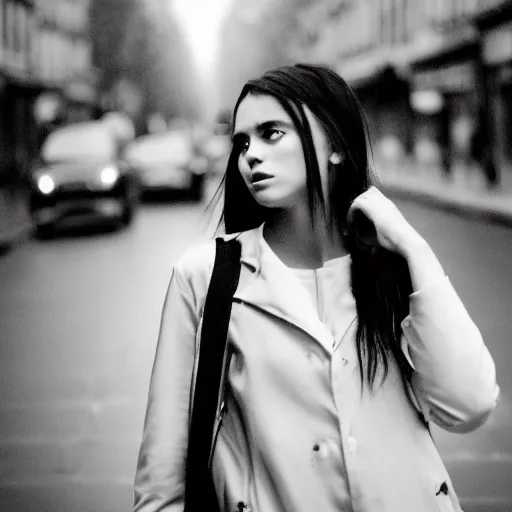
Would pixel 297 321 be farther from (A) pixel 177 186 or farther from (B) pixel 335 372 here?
(A) pixel 177 186

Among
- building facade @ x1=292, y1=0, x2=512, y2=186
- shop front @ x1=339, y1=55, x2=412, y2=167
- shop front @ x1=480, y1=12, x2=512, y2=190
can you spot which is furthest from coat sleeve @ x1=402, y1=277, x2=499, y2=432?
shop front @ x1=339, y1=55, x2=412, y2=167

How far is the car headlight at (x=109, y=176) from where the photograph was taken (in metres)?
17.6

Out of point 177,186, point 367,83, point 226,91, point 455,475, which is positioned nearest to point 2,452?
point 455,475

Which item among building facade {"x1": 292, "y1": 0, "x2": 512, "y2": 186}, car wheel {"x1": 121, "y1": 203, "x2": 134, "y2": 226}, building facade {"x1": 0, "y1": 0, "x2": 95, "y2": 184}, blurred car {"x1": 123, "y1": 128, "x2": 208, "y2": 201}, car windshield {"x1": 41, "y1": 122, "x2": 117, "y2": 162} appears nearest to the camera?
car windshield {"x1": 41, "y1": 122, "x2": 117, "y2": 162}

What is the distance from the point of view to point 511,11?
27.2m

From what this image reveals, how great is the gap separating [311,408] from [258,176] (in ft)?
1.54

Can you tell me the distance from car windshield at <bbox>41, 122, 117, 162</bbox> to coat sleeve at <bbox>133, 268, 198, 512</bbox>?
53.9 feet

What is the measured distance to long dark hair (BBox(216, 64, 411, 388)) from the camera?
1839mm

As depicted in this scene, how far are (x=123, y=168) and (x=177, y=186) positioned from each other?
7.33 m

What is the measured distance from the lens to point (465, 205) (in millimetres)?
20391

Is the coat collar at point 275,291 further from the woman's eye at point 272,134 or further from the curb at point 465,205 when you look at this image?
the curb at point 465,205

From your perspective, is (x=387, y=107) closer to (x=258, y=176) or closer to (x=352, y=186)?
(x=352, y=186)

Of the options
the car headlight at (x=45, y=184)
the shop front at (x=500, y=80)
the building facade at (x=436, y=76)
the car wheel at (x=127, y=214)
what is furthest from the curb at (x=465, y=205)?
the car headlight at (x=45, y=184)

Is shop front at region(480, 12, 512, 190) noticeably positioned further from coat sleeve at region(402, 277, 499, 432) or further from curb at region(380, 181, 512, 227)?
coat sleeve at region(402, 277, 499, 432)
